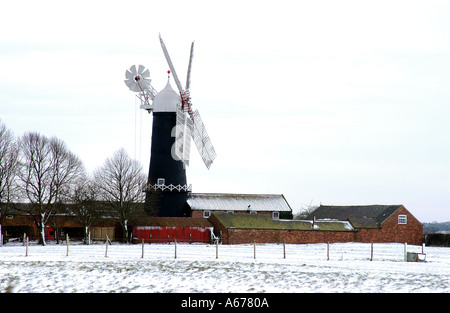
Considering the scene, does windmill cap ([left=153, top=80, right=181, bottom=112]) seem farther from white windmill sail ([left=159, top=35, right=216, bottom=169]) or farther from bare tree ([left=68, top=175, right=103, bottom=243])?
bare tree ([left=68, top=175, right=103, bottom=243])

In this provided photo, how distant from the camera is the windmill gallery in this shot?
63000 millimetres

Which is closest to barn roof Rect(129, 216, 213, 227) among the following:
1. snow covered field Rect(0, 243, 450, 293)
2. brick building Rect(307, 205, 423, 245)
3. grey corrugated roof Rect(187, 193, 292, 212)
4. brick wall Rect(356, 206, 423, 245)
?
grey corrugated roof Rect(187, 193, 292, 212)

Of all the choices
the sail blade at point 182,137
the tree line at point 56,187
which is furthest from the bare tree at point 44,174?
the sail blade at point 182,137

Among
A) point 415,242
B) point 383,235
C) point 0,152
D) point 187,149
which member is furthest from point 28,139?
point 415,242

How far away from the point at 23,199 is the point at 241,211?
28706 millimetres

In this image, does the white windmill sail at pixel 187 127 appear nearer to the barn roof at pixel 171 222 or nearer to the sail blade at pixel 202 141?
the sail blade at pixel 202 141

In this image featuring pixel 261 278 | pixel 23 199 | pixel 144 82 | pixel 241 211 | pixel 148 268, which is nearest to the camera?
pixel 261 278

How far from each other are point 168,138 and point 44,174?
13768mm

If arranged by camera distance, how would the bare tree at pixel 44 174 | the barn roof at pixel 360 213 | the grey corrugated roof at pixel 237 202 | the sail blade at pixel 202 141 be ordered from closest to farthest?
the bare tree at pixel 44 174
the barn roof at pixel 360 213
the sail blade at pixel 202 141
the grey corrugated roof at pixel 237 202

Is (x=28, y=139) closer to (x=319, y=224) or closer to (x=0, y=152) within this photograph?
(x=0, y=152)

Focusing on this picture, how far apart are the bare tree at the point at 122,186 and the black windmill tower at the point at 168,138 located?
1749 mm

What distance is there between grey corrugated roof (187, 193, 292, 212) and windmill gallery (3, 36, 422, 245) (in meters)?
1.71

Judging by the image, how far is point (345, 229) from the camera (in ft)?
217

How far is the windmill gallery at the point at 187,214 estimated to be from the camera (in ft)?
207
